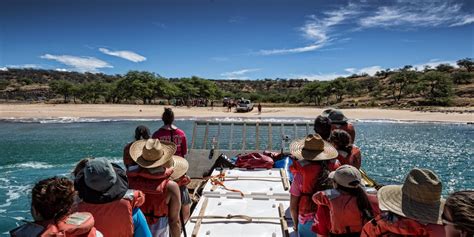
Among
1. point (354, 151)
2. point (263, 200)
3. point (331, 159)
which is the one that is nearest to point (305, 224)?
point (331, 159)

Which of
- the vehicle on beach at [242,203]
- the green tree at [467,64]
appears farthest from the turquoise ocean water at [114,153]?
the green tree at [467,64]

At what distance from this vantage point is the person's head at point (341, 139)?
457 centimetres

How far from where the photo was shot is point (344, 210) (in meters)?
3.18

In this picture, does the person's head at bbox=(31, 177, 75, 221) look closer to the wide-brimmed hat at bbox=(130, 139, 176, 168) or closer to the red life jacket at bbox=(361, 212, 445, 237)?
the wide-brimmed hat at bbox=(130, 139, 176, 168)

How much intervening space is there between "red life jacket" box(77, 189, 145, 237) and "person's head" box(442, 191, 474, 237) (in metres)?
2.28

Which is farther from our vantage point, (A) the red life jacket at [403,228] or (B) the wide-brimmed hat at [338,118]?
Answer: (B) the wide-brimmed hat at [338,118]

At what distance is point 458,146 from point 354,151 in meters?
21.5

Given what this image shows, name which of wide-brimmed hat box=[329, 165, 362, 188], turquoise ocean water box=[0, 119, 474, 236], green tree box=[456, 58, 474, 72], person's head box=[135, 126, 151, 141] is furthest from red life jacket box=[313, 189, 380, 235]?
green tree box=[456, 58, 474, 72]

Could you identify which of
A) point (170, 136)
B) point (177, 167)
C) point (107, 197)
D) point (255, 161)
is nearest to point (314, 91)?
point (255, 161)

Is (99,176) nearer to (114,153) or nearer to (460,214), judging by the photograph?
(460,214)

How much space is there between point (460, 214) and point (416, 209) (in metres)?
0.61

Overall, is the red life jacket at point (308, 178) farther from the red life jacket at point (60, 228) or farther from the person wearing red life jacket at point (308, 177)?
the red life jacket at point (60, 228)

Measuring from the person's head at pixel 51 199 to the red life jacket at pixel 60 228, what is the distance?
41mm

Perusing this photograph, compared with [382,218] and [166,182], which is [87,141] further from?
[382,218]
